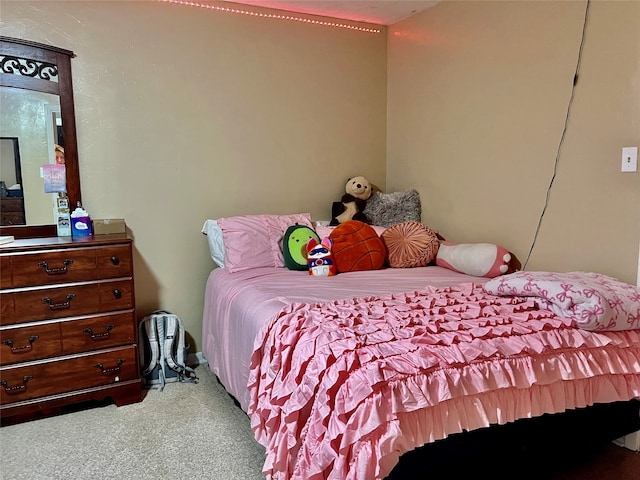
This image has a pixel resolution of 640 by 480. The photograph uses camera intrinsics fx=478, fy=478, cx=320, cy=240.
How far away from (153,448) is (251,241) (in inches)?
49.9

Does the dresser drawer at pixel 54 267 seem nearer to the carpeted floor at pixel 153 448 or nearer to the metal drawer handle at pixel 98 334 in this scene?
the metal drawer handle at pixel 98 334

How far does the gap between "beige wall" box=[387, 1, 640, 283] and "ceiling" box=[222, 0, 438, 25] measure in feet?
Result: 0.32

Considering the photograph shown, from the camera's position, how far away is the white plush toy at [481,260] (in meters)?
2.62

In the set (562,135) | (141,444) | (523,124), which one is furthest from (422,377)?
(523,124)

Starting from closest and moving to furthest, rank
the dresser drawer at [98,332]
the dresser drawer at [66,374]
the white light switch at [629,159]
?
the white light switch at [629,159], the dresser drawer at [66,374], the dresser drawer at [98,332]

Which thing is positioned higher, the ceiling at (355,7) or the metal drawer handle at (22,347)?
the ceiling at (355,7)

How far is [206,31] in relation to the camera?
10.0 feet

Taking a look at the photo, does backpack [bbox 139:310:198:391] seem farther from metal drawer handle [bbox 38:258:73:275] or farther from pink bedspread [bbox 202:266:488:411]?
metal drawer handle [bbox 38:258:73:275]

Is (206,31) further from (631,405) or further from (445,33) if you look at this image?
(631,405)

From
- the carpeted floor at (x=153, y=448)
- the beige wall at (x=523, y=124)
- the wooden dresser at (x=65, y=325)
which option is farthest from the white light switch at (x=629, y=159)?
the wooden dresser at (x=65, y=325)

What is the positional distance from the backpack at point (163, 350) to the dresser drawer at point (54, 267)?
0.56 m

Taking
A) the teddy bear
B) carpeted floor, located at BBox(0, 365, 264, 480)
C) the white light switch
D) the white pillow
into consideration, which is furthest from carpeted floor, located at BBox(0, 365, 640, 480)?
the teddy bear

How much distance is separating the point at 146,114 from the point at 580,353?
8.66ft

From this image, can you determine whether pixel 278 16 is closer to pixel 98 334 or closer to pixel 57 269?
pixel 57 269
